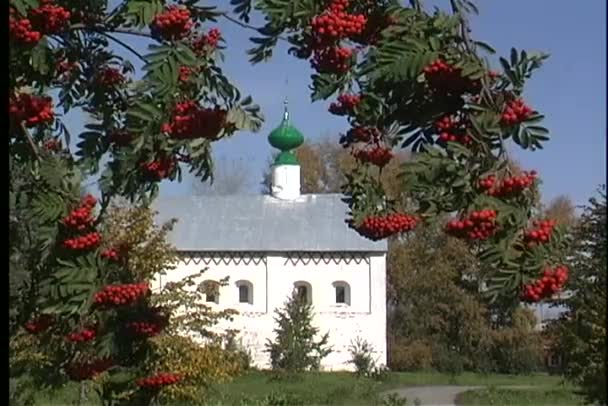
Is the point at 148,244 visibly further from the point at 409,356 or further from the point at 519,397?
the point at 409,356

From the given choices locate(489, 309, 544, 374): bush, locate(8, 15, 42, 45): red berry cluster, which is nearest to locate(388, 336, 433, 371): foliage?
locate(489, 309, 544, 374): bush

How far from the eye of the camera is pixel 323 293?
30234 mm

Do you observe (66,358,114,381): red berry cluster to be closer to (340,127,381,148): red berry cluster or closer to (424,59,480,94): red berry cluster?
(340,127,381,148): red berry cluster

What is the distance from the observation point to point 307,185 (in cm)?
3322

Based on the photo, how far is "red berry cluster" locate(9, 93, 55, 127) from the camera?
3174 mm

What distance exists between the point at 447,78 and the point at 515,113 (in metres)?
0.22

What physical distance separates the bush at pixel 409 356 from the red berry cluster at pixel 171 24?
86.6 feet

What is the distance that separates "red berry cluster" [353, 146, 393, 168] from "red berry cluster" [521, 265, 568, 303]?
2.51ft

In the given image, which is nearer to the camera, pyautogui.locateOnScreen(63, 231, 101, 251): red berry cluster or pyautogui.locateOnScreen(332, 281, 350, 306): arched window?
pyautogui.locateOnScreen(63, 231, 101, 251): red berry cluster

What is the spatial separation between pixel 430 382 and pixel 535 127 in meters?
22.9

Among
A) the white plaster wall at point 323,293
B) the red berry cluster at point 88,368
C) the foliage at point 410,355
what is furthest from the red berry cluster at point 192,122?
the foliage at point 410,355

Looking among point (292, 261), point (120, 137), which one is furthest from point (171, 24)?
point (292, 261)

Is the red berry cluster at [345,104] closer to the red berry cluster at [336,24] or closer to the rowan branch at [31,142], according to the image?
the red berry cluster at [336,24]

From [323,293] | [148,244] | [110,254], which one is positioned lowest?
[110,254]
